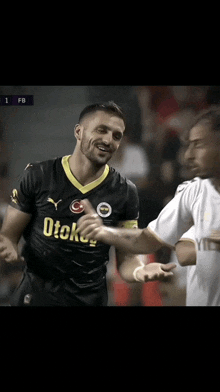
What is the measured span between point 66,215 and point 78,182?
0.60 ft

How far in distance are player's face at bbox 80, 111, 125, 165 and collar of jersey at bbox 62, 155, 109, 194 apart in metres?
0.08

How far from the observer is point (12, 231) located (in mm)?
2252

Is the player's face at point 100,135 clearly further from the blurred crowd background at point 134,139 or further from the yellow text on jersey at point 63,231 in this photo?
the yellow text on jersey at point 63,231

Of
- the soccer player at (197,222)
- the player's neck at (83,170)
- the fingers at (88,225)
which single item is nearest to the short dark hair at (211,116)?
the soccer player at (197,222)

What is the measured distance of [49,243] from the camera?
88.1 inches

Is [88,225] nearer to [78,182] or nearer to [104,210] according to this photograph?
[104,210]

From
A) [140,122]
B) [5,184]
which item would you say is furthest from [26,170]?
[140,122]

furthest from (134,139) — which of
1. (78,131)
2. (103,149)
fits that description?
(78,131)

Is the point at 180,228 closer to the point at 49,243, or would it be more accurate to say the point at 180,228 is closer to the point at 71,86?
the point at 49,243

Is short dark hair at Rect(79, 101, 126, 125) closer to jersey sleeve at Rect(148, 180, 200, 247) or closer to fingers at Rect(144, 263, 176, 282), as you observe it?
jersey sleeve at Rect(148, 180, 200, 247)

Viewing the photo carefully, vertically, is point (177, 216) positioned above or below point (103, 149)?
below

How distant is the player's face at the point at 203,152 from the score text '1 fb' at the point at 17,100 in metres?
0.86

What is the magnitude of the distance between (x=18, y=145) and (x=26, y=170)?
5.5 inches

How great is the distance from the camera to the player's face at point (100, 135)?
2.19 m
